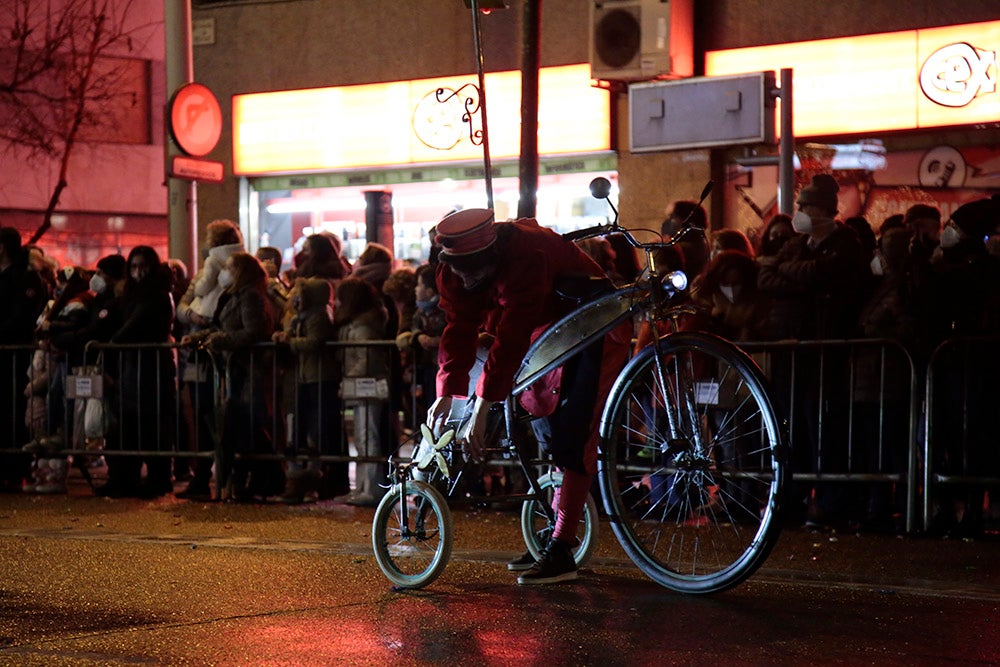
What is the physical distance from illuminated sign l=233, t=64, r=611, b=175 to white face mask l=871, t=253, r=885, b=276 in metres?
7.74

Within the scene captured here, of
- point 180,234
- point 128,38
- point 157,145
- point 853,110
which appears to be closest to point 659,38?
point 853,110

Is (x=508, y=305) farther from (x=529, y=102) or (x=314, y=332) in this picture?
(x=314, y=332)

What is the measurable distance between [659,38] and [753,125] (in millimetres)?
3097

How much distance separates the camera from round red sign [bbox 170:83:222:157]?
14.4 metres

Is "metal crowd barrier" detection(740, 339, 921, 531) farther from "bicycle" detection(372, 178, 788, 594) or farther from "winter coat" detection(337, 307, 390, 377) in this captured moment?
"winter coat" detection(337, 307, 390, 377)

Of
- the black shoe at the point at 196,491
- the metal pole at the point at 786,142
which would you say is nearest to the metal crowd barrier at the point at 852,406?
the black shoe at the point at 196,491

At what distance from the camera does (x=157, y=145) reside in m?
32.9

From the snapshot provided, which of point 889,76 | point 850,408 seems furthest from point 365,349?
point 889,76

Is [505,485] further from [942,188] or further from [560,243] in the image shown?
[942,188]

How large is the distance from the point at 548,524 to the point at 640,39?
9713 millimetres

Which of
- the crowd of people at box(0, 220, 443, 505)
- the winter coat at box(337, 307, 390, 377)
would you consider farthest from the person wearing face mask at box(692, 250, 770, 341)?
the winter coat at box(337, 307, 390, 377)

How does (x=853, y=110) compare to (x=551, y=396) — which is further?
(x=853, y=110)

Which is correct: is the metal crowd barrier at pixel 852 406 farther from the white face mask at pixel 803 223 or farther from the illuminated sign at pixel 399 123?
the illuminated sign at pixel 399 123

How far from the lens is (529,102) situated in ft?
34.9
